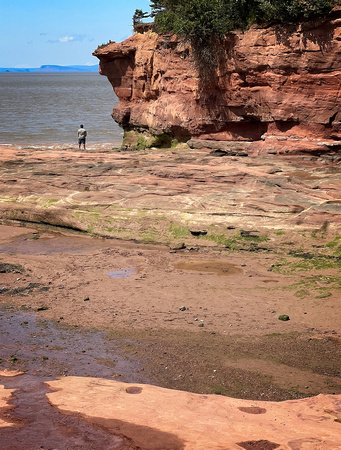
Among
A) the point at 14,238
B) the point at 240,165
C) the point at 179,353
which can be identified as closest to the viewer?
the point at 179,353

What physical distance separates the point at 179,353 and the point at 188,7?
13504 mm

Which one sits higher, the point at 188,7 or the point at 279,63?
the point at 188,7

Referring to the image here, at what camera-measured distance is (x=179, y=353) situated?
23.8 ft

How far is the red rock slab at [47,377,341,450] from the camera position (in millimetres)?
4402

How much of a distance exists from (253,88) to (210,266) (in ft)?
26.5

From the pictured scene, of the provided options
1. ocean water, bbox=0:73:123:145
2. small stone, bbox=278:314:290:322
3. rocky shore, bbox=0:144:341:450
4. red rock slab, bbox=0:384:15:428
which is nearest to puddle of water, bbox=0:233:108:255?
rocky shore, bbox=0:144:341:450

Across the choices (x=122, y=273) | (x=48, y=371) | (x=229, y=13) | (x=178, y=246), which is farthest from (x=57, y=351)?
(x=229, y=13)

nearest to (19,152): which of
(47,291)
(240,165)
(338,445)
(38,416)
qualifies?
(240,165)

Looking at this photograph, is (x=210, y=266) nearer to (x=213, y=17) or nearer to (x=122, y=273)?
(x=122, y=273)

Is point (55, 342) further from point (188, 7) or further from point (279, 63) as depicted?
point (188, 7)

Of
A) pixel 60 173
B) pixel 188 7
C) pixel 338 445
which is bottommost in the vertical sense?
pixel 338 445

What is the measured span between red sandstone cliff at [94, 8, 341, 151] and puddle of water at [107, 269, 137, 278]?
289 inches

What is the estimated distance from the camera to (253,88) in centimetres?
1672

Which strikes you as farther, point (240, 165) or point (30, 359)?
point (240, 165)
